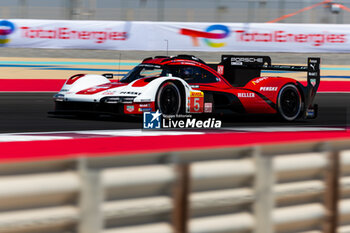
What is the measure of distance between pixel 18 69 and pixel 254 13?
818 centimetres

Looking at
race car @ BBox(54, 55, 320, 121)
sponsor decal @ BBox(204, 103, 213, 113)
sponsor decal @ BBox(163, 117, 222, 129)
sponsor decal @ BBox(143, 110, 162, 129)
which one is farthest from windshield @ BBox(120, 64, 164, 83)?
sponsor decal @ BBox(143, 110, 162, 129)

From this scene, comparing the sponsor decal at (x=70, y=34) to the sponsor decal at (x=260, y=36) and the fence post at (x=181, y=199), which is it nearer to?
the sponsor decal at (x=260, y=36)

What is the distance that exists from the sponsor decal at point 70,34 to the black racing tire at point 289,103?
861 centimetres

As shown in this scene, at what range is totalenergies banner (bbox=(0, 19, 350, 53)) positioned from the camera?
62.6 feet

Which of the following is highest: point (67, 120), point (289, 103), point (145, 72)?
point (145, 72)

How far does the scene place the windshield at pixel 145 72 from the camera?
10.9 m

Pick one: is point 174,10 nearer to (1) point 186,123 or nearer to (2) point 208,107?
(2) point 208,107

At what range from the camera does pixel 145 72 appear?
1098 centimetres

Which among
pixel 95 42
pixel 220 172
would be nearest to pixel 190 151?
pixel 220 172

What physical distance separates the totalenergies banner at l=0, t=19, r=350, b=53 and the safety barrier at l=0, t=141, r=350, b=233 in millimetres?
15201

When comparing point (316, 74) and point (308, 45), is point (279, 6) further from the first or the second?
point (316, 74)

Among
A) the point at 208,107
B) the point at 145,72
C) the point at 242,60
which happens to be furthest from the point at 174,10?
the point at 208,107

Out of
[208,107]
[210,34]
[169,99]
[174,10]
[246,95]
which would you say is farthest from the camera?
[174,10]

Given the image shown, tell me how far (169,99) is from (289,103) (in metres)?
2.52
